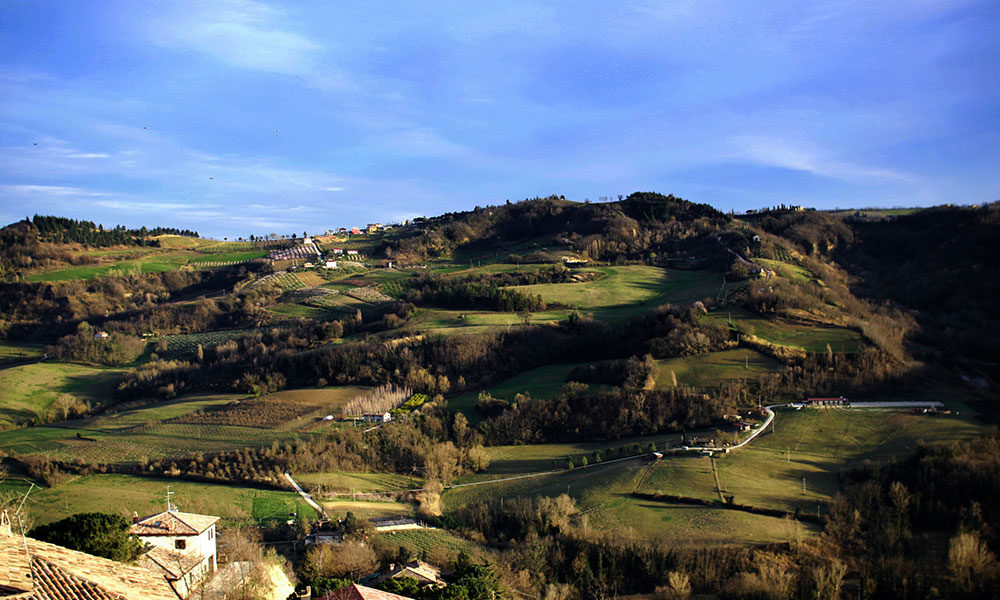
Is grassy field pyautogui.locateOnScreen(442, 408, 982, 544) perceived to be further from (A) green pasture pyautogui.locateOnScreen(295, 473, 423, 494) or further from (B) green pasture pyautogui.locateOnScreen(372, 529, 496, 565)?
(B) green pasture pyautogui.locateOnScreen(372, 529, 496, 565)

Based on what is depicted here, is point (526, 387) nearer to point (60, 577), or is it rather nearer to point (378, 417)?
point (378, 417)

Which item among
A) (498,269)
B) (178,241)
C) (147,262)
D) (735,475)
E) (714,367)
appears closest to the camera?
(735,475)

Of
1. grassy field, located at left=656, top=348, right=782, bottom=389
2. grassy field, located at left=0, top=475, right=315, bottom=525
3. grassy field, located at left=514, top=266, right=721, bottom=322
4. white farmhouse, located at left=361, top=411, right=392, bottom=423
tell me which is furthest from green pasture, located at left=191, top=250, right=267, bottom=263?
grassy field, located at left=656, top=348, right=782, bottom=389

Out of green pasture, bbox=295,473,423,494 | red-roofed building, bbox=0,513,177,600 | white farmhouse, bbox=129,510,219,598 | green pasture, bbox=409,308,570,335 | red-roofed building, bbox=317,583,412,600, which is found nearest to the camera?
red-roofed building, bbox=0,513,177,600

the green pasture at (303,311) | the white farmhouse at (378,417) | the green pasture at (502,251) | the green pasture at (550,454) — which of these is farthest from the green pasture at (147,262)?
the green pasture at (550,454)

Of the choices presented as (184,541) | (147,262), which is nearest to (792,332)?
(184,541)

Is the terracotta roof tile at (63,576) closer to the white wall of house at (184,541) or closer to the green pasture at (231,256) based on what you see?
the white wall of house at (184,541)
